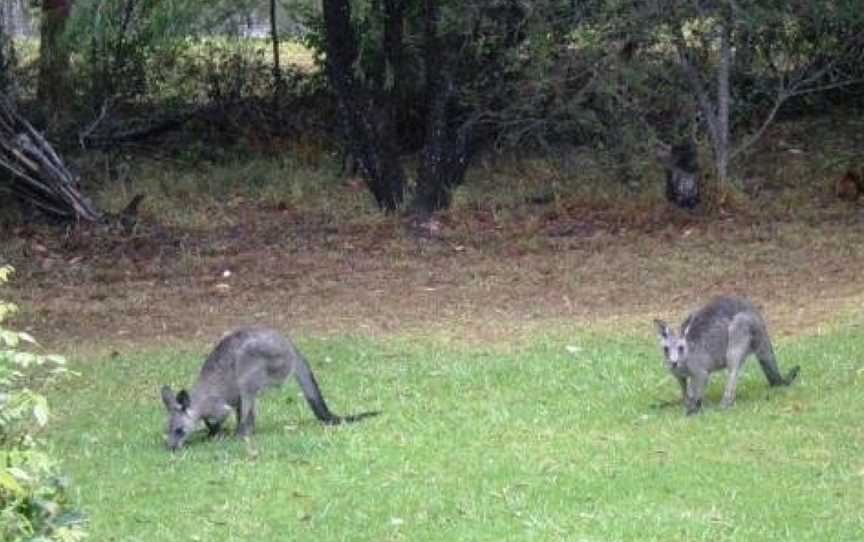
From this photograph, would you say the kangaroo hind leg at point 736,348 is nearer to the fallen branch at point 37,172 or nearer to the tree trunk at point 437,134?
the tree trunk at point 437,134

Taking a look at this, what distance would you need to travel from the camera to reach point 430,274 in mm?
16438

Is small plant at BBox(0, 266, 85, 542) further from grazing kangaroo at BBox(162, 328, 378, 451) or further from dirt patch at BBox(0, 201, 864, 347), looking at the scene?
dirt patch at BBox(0, 201, 864, 347)

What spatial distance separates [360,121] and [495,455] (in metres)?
10.8

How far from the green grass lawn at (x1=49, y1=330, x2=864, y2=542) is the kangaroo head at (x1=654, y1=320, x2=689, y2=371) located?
37 cm

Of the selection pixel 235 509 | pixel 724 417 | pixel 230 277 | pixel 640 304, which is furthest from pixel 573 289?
pixel 235 509

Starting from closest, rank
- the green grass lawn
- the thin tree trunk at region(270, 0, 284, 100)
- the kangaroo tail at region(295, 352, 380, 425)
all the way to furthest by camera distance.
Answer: the green grass lawn, the kangaroo tail at region(295, 352, 380, 425), the thin tree trunk at region(270, 0, 284, 100)

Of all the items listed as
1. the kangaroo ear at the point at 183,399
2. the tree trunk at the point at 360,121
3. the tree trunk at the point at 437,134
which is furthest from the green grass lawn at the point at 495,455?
the tree trunk at the point at 360,121

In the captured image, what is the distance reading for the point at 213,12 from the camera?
71.6 feet

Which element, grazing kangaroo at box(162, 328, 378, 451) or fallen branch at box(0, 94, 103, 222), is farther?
fallen branch at box(0, 94, 103, 222)

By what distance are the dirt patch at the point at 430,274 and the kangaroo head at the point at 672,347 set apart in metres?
2.99

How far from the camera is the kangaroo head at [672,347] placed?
33.8ft

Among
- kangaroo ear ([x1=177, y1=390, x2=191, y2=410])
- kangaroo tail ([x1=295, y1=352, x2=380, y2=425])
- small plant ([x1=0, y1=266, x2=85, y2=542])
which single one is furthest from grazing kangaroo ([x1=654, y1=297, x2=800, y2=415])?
small plant ([x1=0, y1=266, x2=85, y2=542])

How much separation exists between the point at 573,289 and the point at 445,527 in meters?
7.62

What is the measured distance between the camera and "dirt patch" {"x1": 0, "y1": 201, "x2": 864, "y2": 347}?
14453mm
